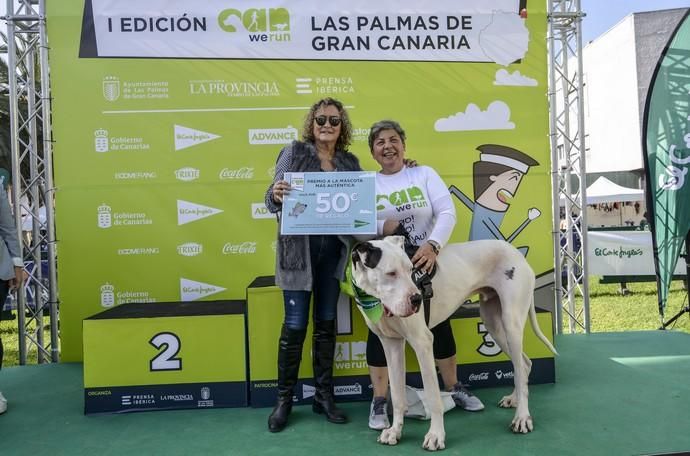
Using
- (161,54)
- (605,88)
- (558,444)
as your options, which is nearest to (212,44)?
(161,54)

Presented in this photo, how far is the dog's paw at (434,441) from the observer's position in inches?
100

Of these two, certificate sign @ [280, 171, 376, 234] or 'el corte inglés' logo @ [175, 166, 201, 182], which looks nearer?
certificate sign @ [280, 171, 376, 234]

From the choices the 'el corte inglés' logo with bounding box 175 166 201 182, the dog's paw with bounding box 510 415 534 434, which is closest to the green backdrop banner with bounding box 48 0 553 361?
the 'el corte inglés' logo with bounding box 175 166 201 182

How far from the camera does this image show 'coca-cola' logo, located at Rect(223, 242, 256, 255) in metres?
4.54

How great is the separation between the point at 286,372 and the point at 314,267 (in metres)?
0.64

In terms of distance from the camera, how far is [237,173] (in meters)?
4.54

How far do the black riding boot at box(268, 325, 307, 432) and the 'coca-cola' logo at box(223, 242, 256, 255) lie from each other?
5.60 ft

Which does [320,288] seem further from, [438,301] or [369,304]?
[438,301]

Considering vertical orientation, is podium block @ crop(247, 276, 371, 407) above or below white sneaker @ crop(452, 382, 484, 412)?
above

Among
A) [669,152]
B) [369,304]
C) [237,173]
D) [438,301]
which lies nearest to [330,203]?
[369,304]

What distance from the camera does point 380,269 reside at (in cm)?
230

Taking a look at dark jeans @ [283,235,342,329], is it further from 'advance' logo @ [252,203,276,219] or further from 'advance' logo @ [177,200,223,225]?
'advance' logo @ [177,200,223,225]

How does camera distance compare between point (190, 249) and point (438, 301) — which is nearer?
point (438, 301)

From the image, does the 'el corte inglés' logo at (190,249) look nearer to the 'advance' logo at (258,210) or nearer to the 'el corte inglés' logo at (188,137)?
the 'advance' logo at (258,210)
